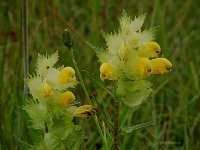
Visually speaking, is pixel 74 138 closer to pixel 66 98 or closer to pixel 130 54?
pixel 66 98

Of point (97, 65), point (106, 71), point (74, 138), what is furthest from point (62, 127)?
point (97, 65)

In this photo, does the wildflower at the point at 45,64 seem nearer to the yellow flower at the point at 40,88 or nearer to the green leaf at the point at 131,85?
the yellow flower at the point at 40,88

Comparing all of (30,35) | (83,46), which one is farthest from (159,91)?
(30,35)

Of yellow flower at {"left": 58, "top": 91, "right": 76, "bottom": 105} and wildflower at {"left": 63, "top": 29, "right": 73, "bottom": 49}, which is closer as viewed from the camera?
yellow flower at {"left": 58, "top": 91, "right": 76, "bottom": 105}

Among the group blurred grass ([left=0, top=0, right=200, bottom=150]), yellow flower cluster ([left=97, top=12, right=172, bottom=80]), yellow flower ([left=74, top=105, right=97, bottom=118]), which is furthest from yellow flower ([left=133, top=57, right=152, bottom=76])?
blurred grass ([left=0, top=0, right=200, bottom=150])

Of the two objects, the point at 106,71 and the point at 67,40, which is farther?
the point at 67,40

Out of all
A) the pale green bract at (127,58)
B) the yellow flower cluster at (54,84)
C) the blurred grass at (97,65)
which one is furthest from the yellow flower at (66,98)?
the blurred grass at (97,65)

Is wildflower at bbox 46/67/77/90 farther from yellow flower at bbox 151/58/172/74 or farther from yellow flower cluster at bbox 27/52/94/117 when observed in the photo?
yellow flower at bbox 151/58/172/74
